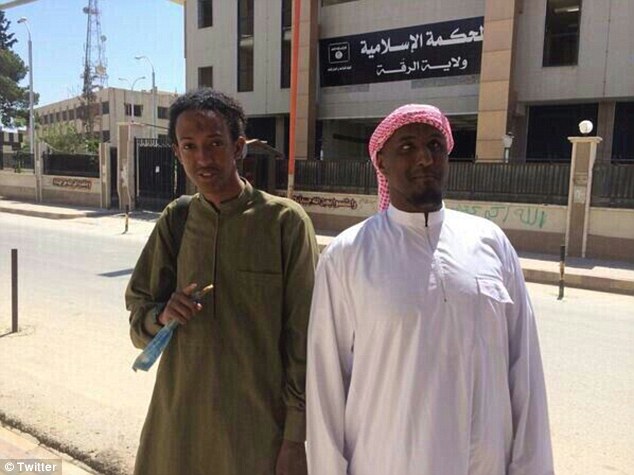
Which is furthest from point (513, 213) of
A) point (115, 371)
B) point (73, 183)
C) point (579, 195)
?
point (73, 183)

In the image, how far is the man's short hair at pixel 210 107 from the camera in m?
1.86

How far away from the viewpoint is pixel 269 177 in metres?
Result: 19.1

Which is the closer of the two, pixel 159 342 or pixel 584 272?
pixel 159 342

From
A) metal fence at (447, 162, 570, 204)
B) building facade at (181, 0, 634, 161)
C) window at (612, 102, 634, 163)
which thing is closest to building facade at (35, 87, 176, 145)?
building facade at (181, 0, 634, 161)

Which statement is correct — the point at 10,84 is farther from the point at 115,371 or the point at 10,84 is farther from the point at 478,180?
the point at 115,371

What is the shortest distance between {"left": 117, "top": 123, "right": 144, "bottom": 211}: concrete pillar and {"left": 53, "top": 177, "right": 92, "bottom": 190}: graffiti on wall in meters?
1.76

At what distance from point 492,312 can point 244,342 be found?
746 mm

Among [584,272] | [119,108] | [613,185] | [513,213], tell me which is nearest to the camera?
[584,272]

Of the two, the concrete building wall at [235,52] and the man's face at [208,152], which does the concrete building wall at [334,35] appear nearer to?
the concrete building wall at [235,52]

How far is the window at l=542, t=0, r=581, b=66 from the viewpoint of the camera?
1906 centimetres

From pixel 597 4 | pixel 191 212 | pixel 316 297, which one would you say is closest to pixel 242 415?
pixel 316 297

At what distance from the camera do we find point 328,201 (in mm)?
17188

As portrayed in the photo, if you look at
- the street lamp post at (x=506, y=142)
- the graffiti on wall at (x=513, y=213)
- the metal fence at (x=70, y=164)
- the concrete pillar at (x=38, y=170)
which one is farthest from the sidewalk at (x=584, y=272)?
the concrete pillar at (x=38, y=170)

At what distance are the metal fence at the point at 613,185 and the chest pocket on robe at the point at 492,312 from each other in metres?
12.2
